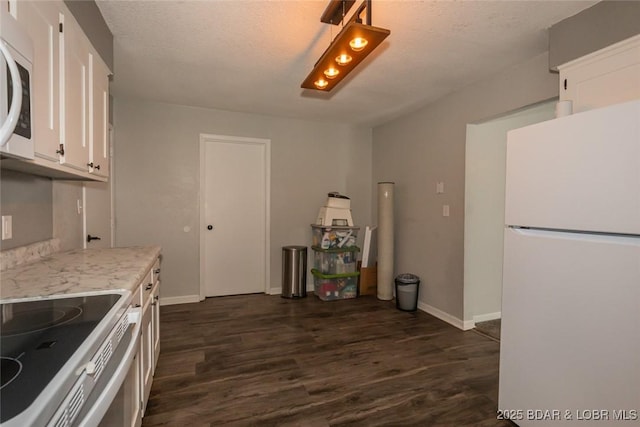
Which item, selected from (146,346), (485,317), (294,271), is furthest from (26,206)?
(485,317)

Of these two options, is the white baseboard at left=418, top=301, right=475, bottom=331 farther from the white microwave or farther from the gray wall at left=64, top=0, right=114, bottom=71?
the gray wall at left=64, top=0, right=114, bottom=71

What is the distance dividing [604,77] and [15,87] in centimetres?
274

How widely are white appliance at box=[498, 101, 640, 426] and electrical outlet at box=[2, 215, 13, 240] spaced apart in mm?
2629

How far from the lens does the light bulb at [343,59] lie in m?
1.88

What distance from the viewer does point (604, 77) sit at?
1.83m

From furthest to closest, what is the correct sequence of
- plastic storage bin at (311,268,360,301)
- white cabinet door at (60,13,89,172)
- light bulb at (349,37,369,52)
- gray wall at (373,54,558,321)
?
plastic storage bin at (311,268,360,301)
gray wall at (373,54,558,321)
light bulb at (349,37,369,52)
white cabinet door at (60,13,89,172)

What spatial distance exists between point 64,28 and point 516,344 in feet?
9.23

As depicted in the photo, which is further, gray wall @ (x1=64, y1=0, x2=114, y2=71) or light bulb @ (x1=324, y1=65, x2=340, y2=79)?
light bulb @ (x1=324, y1=65, x2=340, y2=79)

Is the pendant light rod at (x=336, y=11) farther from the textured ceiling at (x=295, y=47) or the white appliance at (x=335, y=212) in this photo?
the white appliance at (x=335, y=212)

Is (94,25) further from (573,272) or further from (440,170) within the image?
(440,170)

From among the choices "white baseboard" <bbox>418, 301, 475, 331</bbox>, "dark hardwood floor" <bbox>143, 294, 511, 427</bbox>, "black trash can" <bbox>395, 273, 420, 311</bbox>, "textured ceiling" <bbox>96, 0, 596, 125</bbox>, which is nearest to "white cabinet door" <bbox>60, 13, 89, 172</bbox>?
"textured ceiling" <bbox>96, 0, 596, 125</bbox>

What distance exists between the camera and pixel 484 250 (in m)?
3.37

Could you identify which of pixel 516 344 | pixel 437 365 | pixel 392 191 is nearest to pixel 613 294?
pixel 516 344

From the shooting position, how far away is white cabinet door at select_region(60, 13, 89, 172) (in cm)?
150
